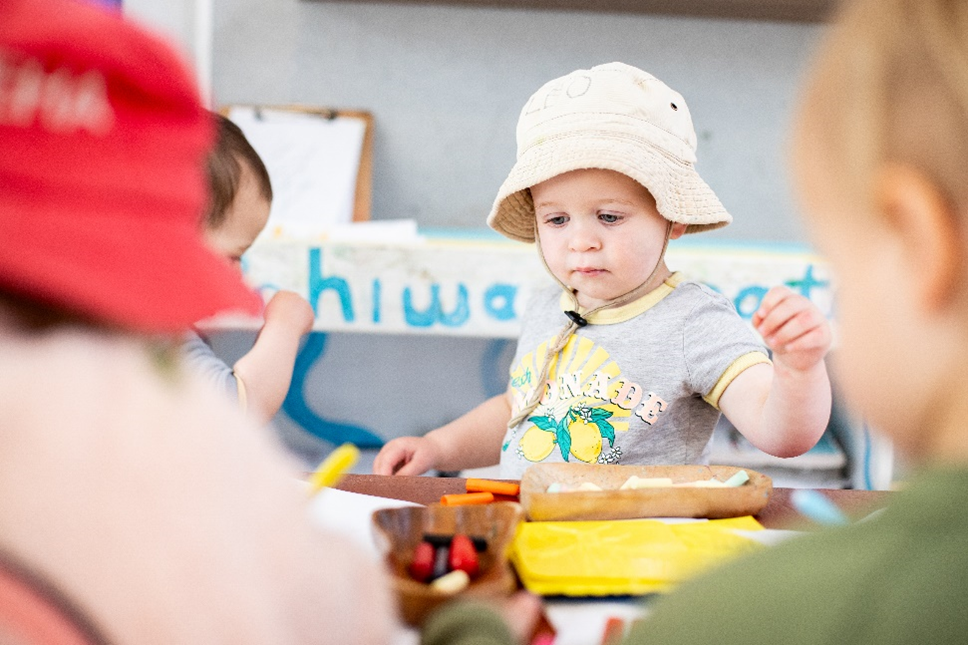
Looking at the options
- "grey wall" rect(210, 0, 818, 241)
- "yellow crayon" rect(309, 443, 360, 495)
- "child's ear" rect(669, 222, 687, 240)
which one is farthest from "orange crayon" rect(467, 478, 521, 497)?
"grey wall" rect(210, 0, 818, 241)

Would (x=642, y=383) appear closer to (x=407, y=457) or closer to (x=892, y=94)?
(x=407, y=457)

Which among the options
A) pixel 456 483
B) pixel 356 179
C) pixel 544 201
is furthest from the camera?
pixel 356 179

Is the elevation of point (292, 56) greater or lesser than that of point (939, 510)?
greater

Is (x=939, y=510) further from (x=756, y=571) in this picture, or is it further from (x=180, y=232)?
(x=180, y=232)

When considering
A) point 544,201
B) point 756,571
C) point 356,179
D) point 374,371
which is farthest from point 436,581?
point 374,371

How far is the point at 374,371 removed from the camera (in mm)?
2057

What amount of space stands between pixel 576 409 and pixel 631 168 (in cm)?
25

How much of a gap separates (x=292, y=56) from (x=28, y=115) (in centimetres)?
175

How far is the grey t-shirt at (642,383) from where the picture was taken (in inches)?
34.9

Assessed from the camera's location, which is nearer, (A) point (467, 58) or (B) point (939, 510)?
(B) point (939, 510)

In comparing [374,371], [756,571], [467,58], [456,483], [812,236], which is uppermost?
[467,58]

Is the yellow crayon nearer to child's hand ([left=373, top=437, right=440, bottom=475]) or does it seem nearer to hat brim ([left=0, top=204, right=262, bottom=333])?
hat brim ([left=0, top=204, right=262, bottom=333])

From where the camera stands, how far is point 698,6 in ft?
5.95

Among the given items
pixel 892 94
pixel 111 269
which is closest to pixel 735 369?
pixel 892 94
